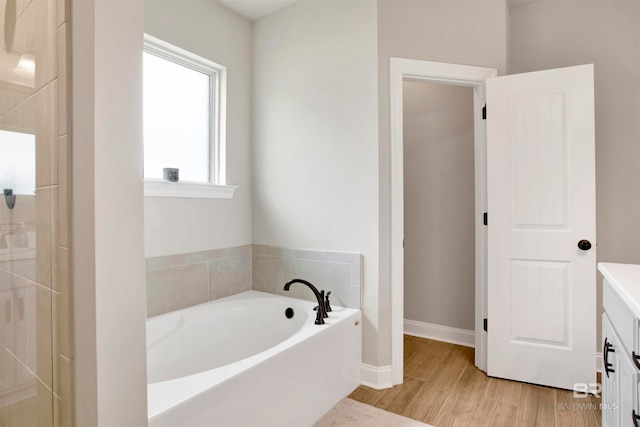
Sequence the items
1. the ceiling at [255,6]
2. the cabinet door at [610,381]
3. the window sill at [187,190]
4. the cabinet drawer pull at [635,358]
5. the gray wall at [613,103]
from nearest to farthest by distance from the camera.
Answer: the cabinet drawer pull at [635,358] < the cabinet door at [610,381] < the window sill at [187,190] < the gray wall at [613,103] < the ceiling at [255,6]

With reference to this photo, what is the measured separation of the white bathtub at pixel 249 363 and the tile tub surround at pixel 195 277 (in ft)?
0.27

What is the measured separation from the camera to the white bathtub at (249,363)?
4.45 feet

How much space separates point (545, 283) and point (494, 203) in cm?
60

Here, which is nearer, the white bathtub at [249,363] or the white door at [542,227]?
the white bathtub at [249,363]

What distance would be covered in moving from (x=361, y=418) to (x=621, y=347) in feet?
4.26

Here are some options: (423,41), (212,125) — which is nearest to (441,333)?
(423,41)

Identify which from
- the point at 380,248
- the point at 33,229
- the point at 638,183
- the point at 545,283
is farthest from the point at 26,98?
the point at 638,183

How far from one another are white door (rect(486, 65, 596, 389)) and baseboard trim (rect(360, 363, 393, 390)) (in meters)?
0.72

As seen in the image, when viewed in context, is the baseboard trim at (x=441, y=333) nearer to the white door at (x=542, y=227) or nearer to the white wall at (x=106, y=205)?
the white door at (x=542, y=227)

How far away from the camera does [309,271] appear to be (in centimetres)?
263

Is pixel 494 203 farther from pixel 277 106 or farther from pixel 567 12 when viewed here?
pixel 277 106

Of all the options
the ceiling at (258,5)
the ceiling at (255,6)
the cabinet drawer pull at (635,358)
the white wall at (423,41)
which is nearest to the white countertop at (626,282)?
the cabinet drawer pull at (635,358)

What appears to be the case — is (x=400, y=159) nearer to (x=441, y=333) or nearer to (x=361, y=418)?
(x=361, y=418)

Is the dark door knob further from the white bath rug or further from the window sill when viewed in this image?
the window sill
